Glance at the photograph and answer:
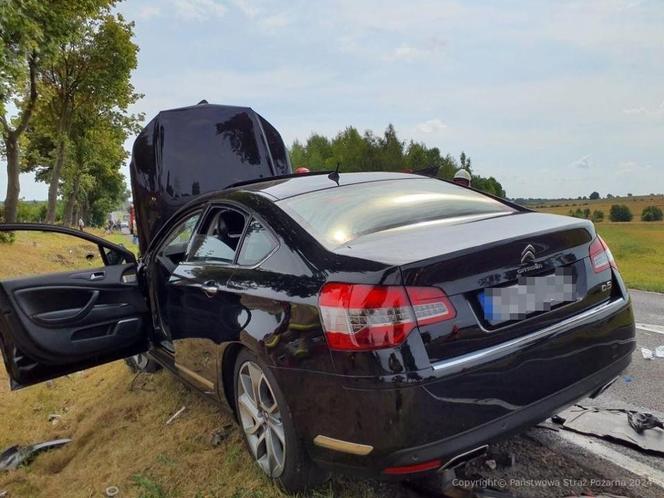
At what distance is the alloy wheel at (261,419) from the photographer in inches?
103

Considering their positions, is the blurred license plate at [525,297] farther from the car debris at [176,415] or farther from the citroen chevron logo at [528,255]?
the car debris at [176,415]

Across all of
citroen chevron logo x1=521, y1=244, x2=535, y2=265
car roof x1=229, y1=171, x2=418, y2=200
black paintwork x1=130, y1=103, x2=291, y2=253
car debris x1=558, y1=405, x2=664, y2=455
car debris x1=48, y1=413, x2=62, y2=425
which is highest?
black paintwork x1=130, y1=103, x2=291, y2=253

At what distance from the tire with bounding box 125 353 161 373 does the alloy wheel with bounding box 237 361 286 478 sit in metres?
1.92

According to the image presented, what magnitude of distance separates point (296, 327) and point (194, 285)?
1172mm

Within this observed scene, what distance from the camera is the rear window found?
2641 millimetres

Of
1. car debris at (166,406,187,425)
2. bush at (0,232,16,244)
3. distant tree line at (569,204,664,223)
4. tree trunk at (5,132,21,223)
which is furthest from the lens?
distant tree line at (569,204,664,223)

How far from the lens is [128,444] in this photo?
3.76 meters

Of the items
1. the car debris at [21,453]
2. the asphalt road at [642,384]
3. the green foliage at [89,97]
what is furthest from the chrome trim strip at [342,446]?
the green foliage at [89,97]

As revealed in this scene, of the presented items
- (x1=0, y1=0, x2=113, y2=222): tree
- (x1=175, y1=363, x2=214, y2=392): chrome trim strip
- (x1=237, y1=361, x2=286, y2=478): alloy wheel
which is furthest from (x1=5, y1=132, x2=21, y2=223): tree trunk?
(x1=237, y1=361, x2=286, y2=478): alloy wheel

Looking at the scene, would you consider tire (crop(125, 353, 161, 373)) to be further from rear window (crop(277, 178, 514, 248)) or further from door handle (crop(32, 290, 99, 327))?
rear window (crop(277, 178, 514, 248))

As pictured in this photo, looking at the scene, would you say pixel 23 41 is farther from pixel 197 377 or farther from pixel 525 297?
pixel 525 297

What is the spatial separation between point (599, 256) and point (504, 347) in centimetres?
90

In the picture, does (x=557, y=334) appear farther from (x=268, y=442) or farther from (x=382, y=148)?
(x=382, y=148)

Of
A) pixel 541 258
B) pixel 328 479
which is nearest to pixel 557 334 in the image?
pixel 541 258
